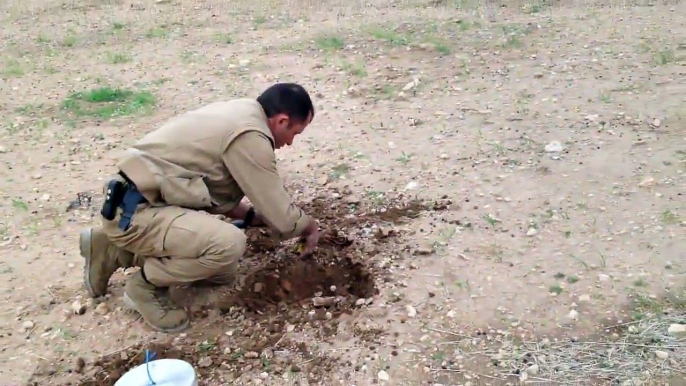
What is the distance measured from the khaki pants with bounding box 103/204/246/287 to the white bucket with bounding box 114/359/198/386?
29.2 inches

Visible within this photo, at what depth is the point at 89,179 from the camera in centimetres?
506

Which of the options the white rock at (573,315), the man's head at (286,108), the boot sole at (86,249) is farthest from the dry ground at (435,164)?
the man's head at (286,108)

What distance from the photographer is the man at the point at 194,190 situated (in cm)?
322

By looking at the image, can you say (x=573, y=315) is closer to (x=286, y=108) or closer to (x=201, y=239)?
(x=286, y=108)

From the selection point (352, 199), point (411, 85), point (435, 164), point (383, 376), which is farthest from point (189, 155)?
point (411, 85)

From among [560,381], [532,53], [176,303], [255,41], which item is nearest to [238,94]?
[255,41]

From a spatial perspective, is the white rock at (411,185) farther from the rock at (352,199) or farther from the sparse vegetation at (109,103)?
the sparse vegetation at (109,103)

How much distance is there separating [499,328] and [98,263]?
1.98 m

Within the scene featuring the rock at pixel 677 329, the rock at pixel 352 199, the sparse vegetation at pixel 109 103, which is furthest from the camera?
the sparse vegetation at pixel 109 103

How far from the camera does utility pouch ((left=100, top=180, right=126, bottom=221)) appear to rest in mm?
3211

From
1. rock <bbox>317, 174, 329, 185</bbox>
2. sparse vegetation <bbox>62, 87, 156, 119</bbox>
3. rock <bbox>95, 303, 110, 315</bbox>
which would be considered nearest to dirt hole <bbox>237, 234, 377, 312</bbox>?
rock <bbox>95, 303, 110, 315</bbox>

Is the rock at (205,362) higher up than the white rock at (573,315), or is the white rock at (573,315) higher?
the rock at (205,362)

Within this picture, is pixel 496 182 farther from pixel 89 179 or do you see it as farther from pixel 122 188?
pixel 89 179

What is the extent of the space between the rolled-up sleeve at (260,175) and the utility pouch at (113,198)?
1.60 ft
